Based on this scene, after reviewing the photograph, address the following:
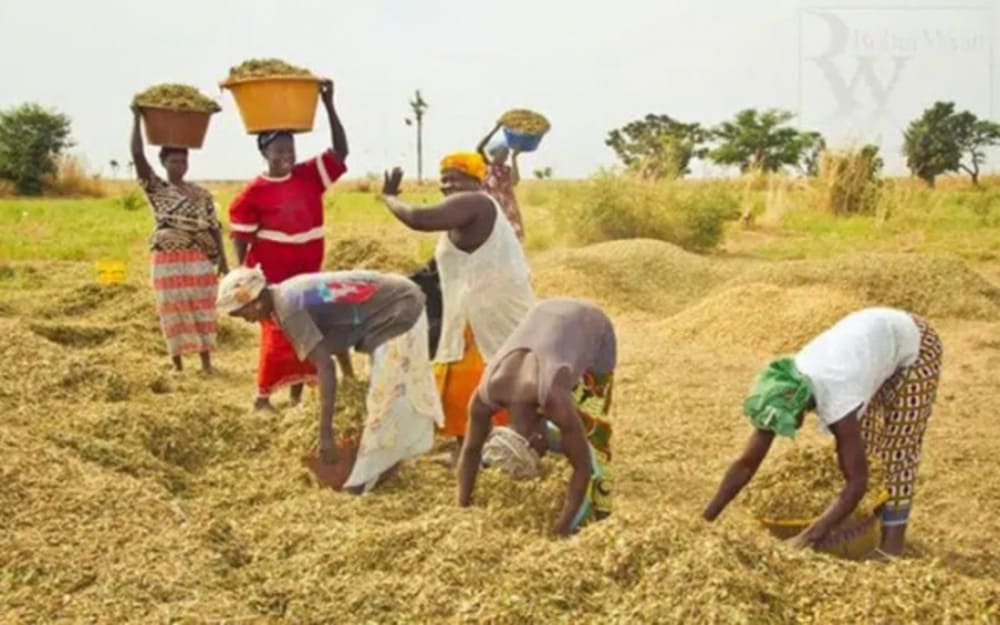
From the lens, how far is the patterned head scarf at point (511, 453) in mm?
3555

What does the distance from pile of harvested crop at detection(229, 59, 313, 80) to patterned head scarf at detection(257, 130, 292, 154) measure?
269 mm

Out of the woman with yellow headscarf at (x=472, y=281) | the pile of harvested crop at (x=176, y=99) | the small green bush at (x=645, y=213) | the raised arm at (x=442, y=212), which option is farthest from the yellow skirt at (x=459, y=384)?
the small green bush at (x=645, y=213)

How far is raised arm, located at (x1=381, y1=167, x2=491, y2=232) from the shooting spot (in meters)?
4.54

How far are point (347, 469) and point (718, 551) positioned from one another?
6.08 ft

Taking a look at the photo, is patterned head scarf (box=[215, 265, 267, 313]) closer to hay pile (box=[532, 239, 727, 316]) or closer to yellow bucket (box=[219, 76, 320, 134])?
yellow bucket (box=[219, 76, 320, 134])

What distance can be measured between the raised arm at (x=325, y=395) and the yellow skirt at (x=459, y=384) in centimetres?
58

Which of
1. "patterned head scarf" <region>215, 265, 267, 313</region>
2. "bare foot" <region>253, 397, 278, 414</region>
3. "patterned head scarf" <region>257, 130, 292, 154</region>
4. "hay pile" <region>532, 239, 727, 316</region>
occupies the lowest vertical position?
"bare foot" <region>253, 397, 278, 414</region>

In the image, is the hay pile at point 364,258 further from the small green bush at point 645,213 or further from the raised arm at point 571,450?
the raised arm at point 571,450

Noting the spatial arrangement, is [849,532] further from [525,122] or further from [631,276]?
[631,276]

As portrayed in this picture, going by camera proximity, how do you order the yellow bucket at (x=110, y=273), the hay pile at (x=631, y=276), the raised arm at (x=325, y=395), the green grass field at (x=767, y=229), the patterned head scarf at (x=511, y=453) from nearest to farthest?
the patterned head scarf at (x=511, y=453) → the raised arm at (x=325, y=395) → the yellow bucket at (x=110, y=273) → the hay pile at (x=631, y=276) → the green grass field at (x=767, y=229)

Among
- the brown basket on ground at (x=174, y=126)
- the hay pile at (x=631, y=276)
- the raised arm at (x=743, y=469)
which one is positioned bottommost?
the raised arm at (x=743, y=469)

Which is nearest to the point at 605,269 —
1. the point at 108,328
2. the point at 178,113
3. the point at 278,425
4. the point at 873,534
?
the point at 108,328

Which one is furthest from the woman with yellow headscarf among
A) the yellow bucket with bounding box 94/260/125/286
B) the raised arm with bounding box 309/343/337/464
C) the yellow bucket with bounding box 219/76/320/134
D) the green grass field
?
the green grass field

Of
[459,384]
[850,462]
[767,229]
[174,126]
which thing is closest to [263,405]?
[459,384]
